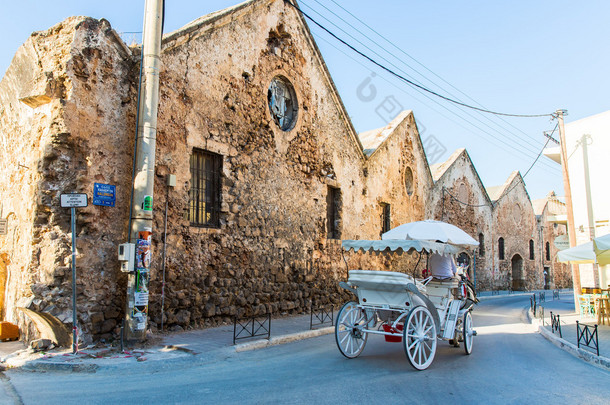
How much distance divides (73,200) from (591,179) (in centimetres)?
A: 1797

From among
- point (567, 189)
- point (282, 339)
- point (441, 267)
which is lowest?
point (282, 339)

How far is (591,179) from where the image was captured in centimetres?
1748

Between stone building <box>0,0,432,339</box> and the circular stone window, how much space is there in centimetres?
5

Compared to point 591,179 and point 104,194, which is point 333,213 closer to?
point 104,194

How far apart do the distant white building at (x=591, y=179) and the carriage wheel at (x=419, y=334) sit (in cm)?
1311

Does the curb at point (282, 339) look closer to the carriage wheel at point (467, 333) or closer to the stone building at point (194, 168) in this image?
the stone building at point (194, 168)

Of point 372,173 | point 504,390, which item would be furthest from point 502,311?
point 504,390

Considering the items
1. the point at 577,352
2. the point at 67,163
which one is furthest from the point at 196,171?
the point at 577,352

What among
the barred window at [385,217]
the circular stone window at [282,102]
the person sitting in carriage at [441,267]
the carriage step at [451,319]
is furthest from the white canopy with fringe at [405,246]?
the barred window at [385,217]

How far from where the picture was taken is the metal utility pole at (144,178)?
7688 millimetres

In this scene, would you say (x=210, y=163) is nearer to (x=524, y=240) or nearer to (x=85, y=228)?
(x=85, y=228)

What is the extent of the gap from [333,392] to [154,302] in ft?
15.5

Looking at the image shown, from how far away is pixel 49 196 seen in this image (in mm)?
7680

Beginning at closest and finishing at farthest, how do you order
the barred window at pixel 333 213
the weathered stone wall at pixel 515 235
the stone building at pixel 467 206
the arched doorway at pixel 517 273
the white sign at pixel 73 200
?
the white sign at pixel 73 200 < the barred window at pixel 333 213 < the stone building at pixel 467 206 < the weathered stone wall at pixel 515 235 < the arched doorway at pixel 517 273
